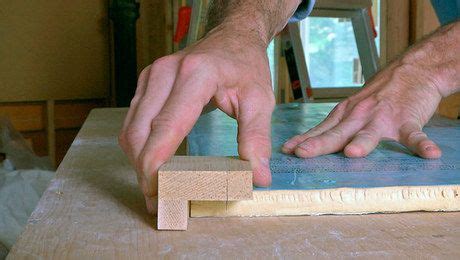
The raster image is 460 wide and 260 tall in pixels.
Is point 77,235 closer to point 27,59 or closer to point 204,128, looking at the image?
point 204,128

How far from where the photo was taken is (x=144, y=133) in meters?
0.69

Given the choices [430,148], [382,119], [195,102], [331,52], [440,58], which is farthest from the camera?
[331,52]

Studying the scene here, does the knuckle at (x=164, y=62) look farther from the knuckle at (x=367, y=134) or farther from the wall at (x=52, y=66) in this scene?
the wall at (x=52, y=66)

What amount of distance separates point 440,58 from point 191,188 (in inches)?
32.7

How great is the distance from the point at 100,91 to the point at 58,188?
2363 millimetres

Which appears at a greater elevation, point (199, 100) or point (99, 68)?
point (199, 100)

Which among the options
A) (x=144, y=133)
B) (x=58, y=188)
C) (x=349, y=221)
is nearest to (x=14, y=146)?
(x=58, y=188)

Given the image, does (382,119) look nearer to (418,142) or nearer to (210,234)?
(418,142)

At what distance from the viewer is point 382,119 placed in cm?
102

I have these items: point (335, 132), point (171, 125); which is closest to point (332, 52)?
point (335, 132)

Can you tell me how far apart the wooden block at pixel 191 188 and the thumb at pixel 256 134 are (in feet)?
0.26

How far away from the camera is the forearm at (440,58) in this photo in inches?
46.2

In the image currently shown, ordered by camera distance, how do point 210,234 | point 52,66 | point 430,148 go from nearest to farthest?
point 210,234, point 430,148, point 52,66

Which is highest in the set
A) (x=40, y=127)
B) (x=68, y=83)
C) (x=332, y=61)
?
(x=68, y=83)
